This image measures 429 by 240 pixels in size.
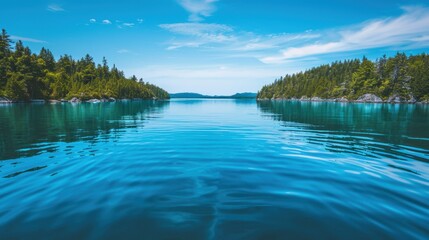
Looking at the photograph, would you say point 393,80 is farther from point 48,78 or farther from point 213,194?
point 48,78

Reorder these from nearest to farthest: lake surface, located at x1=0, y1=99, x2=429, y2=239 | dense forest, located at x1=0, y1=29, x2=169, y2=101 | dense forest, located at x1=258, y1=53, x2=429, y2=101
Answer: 1. lake surface, located at x1=0, y1=99, x2=429, y2=239
2. dense forest, located at x1=0, y1=29, x2=169, y2=101
3. dense forest, located at x1=258, y1=53, x2=429, y2=101

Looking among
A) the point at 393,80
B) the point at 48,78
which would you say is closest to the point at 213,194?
the point at 48,78

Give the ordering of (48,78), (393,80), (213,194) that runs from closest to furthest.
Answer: (213,194) → (48,78) → (393,80)

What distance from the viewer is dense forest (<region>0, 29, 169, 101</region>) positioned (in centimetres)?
10694

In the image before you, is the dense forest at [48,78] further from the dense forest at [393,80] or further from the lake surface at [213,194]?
the dense forest at [393,80]

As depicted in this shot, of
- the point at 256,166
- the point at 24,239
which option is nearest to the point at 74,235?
the point at 24,239

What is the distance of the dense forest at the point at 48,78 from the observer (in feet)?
351

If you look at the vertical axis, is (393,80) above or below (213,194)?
above

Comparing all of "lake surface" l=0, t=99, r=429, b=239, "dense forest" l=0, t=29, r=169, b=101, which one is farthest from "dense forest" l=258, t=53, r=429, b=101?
"dense forest" l=0, t=29, r=169, b=101

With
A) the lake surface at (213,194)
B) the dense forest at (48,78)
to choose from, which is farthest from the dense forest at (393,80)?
the dense forest at (48,78)

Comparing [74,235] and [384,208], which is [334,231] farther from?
[74,235]

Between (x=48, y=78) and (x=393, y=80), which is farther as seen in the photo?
(x=393, y=80)

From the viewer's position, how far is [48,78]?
13125 cm

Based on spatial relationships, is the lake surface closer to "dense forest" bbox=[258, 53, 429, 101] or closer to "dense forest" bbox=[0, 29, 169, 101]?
"dense forest" bbox=[0, 29, 169, 101]
